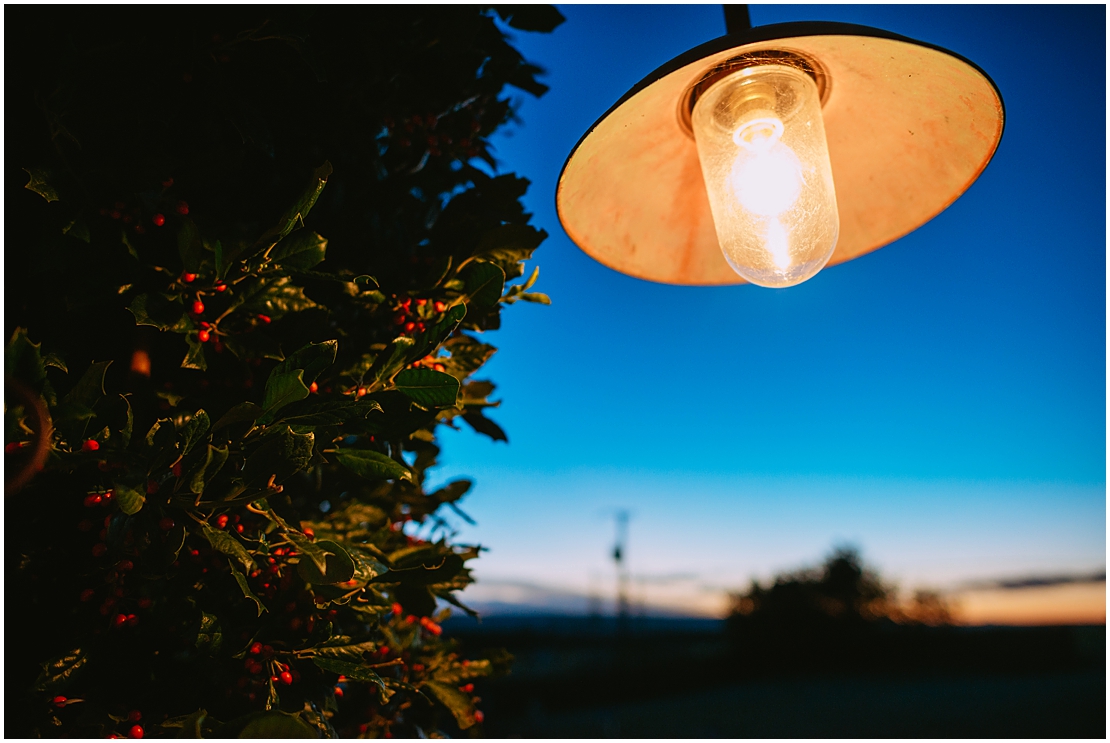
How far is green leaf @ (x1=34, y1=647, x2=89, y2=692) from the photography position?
1082mm

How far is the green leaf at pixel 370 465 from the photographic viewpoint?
3.90ft

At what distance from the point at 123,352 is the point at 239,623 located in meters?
0.64

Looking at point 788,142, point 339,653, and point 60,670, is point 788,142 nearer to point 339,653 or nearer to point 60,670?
point 339,653

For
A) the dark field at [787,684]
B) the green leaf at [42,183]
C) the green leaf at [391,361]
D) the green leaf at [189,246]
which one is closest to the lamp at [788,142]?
the green leaf at [391,361]

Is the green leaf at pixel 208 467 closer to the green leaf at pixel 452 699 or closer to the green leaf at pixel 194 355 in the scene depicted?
the green leaf at pixel 194 355

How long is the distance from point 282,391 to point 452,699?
3.82ft

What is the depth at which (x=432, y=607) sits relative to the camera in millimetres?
1484

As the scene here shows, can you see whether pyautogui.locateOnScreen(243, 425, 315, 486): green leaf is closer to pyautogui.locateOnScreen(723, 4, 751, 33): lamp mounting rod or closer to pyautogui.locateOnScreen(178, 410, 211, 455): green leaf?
pyautogui.locateOnScreen(178, 410, 211, 455): green leaf

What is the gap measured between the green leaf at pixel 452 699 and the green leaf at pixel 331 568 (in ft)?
2.63

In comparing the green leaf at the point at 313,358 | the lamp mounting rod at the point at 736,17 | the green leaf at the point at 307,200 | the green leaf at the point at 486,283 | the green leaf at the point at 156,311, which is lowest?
the green leaf at the point at 313,358

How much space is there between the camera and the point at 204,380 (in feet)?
4.65

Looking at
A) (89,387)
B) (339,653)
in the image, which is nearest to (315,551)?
(339,653)

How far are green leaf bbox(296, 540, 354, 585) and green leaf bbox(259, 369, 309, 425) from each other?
265 millimetres

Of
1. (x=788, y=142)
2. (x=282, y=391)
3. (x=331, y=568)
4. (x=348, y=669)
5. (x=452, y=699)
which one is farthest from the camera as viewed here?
(x=452, y=699)
